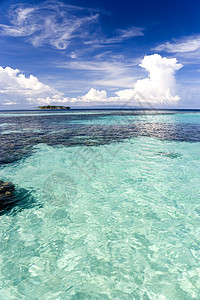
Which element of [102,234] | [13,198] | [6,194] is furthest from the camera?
[6,194]

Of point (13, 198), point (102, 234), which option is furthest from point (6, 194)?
point (102, 234)

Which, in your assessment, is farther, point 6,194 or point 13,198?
point 6,194

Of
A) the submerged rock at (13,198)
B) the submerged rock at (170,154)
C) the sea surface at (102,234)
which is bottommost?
the sea surface at (102,234)

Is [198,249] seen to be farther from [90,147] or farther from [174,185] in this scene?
[90,147]

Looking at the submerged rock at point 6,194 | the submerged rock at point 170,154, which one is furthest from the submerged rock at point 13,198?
the submerged rock at point 170,154

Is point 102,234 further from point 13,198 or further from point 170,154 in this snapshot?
point 170,154

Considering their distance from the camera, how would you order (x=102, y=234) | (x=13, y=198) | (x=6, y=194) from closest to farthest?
1. (x=102, y=234)
2. (x=13, y=198)
3. (x=6, y=194)

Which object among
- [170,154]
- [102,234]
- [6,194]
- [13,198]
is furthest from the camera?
[170,154]

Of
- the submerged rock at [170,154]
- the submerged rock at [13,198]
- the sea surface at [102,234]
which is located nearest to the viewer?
the sea surface at [102,234]

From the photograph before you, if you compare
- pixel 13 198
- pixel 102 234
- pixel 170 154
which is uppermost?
pixel 170 154

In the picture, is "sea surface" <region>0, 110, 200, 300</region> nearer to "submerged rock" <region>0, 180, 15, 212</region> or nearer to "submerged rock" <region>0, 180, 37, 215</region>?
"submerged rock" <region>0, 180, 37, 215</region>

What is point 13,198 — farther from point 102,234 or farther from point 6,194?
point 102,234

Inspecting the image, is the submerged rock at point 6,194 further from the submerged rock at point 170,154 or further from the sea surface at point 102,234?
the submerged rock at point 170,154

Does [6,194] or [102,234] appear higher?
[6,194]
